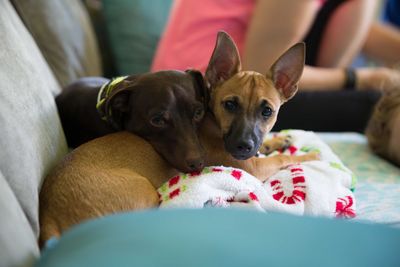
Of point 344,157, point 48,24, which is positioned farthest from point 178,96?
point 48,24

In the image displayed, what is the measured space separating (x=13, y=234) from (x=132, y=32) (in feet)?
7.49

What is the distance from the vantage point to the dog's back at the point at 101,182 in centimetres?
129

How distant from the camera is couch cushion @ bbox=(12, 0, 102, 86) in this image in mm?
2410

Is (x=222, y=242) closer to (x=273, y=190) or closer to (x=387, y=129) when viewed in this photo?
(x=273, y=190)

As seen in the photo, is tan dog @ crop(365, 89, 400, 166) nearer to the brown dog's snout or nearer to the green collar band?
the brown dog's snout

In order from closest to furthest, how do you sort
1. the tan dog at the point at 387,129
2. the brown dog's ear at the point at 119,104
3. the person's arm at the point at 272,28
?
1. the brown dog's ear at the point at 119,104
2. the tan dog at the point at 387,129
3. the person's arm at the point at 272,28

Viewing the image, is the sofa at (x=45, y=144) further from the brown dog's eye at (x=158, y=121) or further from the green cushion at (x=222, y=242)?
the brown dog's eye at (x=158, y=121)

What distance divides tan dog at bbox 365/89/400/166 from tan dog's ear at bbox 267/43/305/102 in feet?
2.37

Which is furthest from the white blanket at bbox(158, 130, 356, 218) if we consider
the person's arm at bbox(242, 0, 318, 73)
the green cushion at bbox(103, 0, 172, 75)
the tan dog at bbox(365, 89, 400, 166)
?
the green cushion at bbox(103, 0, 172, 75)

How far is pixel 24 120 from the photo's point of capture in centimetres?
140

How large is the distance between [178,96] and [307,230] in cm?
77

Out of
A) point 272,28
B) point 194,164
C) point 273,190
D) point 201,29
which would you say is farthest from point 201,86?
point 201,29

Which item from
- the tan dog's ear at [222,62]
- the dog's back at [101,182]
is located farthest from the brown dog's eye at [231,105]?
the dog's back at [101,182]

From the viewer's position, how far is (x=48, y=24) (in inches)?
97.3
